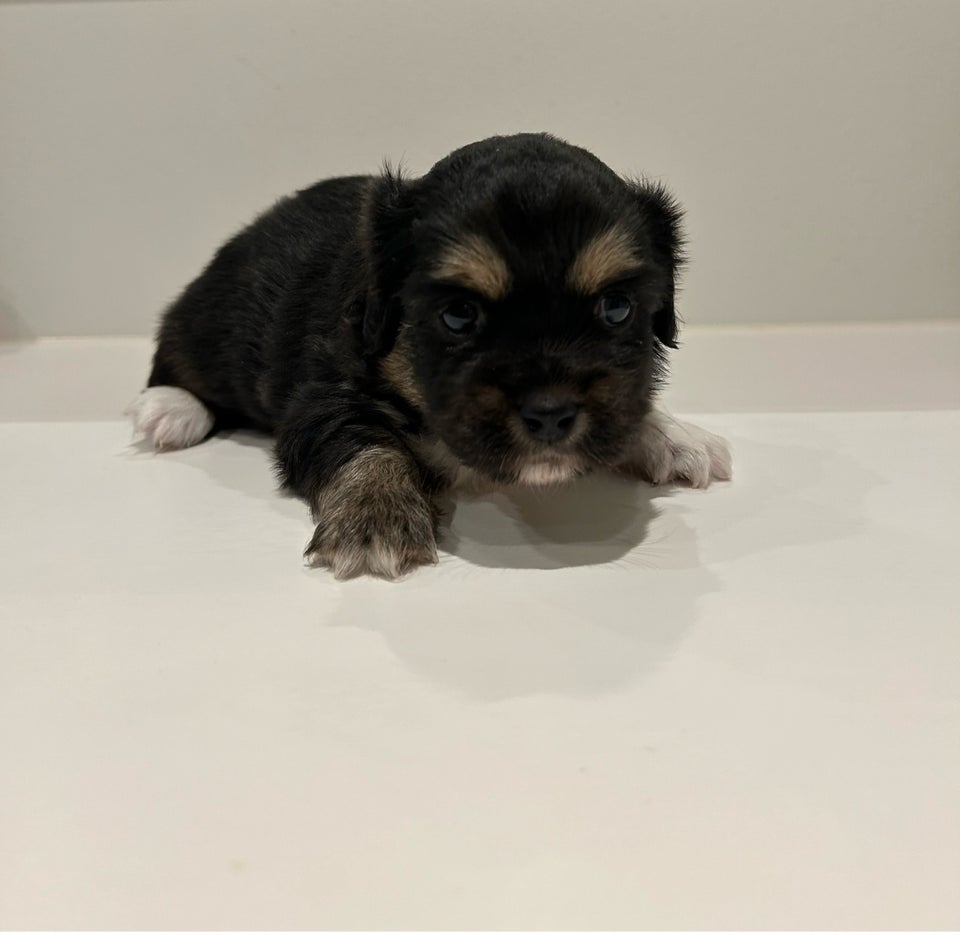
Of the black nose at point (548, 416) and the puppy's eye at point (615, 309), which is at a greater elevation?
the puppy's eye at point (615, 309)

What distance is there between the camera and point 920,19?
3.59m

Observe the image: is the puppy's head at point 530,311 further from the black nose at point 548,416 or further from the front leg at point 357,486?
the front leg at point 357,486

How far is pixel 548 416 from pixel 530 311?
23cm

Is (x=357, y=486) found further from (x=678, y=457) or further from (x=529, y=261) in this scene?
(x=678, y=457)

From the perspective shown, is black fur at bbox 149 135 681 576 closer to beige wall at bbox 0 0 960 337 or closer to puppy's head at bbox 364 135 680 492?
puppy's head at bbox 364 135 680 492

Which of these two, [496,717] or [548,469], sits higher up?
[548,469]

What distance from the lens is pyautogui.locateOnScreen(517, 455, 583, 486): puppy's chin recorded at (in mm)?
1817

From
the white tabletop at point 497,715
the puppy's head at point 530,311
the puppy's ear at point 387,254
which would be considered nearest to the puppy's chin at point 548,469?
the puppy's head at point 530,311

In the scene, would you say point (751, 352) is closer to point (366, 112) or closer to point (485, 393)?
point (366, 112)

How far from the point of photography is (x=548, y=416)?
177 cm

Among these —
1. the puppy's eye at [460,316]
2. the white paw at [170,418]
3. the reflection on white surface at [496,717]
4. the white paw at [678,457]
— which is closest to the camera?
the reflection on white surface at [496,717]

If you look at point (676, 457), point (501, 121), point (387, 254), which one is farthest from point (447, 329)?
point (501, 121)

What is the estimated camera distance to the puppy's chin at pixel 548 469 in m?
1.82

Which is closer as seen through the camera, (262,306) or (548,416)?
(548,416)
